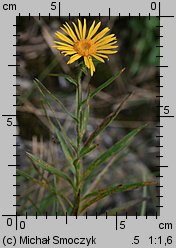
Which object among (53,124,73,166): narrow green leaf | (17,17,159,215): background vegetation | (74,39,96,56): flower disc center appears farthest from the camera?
(17,17,159,215): background vegetation

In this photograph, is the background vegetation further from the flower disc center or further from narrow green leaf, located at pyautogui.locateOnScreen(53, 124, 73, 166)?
the flower disc center

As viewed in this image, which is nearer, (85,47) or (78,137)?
(85,47)

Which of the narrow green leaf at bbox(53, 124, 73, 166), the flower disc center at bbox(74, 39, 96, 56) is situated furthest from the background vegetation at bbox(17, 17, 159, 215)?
the flower disc center at bbox(74, 39, 96, 56)

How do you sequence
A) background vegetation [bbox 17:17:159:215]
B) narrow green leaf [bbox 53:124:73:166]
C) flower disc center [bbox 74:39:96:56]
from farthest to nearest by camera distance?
background vegetation [bbox 17:17:159:215] → narrow green leaf [bbox 53:124:73:166] → flower disc center [bbox 74:39:96:56]

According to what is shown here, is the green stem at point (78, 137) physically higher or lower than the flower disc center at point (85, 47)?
lower

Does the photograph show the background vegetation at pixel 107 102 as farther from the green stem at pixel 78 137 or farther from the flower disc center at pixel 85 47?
the flower disc center at pixel 85 47

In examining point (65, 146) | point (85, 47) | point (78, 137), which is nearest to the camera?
point (85, 47)

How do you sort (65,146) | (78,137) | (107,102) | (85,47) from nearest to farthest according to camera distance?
(85,47)
(78,137)
(65,146)
(107,102)

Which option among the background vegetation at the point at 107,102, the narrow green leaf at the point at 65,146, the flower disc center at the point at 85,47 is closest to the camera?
the flower disc center at the point at 85,47

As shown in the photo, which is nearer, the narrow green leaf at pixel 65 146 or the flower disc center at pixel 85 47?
the flower disc center at pixel 85 47

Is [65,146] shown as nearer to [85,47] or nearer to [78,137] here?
[78,137]

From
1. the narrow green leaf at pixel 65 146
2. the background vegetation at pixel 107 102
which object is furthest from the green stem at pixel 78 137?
the background vegetation at pixel 107 102

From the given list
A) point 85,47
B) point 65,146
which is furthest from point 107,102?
point 85,47
